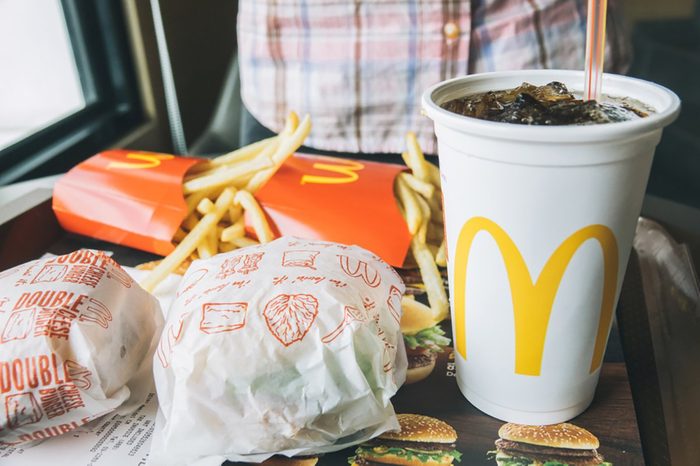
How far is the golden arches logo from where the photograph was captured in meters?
0.67

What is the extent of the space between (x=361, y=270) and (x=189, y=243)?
0.41m

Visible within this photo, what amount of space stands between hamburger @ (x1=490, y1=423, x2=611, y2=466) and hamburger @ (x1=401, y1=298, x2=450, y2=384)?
0.15 meters

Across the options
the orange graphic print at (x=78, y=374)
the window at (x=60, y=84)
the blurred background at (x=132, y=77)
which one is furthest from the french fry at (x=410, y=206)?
the window at (x=60, y=84)

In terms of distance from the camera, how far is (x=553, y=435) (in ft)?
2.47

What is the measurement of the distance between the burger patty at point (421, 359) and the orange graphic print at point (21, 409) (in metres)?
0.49

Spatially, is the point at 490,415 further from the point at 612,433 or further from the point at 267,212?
the point at 267,212

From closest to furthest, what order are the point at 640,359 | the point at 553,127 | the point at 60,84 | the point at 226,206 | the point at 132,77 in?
the point at 553,127 < the point at 640,359 < the point at 226,206 < the point at 60,84 < the point at 132,77

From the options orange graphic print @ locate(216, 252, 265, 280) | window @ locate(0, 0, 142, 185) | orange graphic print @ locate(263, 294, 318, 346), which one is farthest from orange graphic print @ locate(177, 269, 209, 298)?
window @ locate(0, 0, 142, 185)

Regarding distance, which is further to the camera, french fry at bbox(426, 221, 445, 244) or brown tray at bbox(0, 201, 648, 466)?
french fry at bbox(426, 221, 445, 244)

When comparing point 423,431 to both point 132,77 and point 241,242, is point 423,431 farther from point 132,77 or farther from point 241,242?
point 132,77

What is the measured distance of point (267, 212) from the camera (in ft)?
3.85

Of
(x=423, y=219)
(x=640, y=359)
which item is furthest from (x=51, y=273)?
(x=640, y=359)

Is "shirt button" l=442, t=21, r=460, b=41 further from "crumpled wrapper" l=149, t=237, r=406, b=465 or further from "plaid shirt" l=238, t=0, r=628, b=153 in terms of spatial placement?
"crumpled wrapper" l=149, t=237, r=406, b=465

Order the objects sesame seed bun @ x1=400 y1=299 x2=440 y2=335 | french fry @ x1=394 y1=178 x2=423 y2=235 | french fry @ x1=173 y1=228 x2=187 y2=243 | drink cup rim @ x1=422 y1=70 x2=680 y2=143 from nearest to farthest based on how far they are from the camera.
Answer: drink cup rim @ x1=422 y1=70 x2=680 y2=143 → sesame seed bun @ x1=400 y1=299 x2=440 y2=335 → french fry @ x1=394 y1=178 x2=423 y2=235 → french fry @ x1=173 y1=228 x2=187 y2=243
